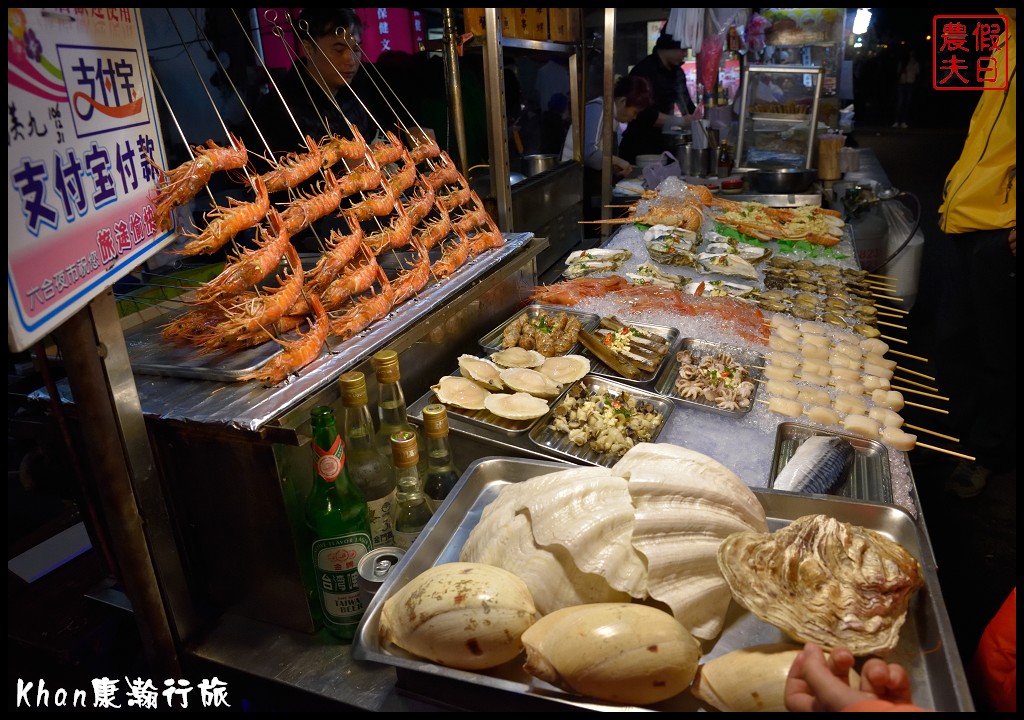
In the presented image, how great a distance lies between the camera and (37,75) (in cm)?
111

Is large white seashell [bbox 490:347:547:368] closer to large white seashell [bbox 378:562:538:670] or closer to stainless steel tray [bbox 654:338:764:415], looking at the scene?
stainless steel tray [bbox 654:338:764:415]

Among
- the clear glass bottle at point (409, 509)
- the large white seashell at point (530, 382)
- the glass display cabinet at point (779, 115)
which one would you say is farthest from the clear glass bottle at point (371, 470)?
the glass display cabinet at point (779, 115)

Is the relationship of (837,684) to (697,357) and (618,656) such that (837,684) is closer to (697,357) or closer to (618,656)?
(618,656)

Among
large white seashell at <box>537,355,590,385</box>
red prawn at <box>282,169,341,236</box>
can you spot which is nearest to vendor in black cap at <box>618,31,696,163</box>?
large white seashell at <box>537,355,590,385</box>

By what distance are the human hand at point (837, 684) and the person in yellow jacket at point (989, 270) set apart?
3906 mm

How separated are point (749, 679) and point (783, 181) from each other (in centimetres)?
614

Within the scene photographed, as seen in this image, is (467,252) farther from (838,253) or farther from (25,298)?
(838,253)

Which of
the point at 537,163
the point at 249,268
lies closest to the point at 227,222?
the point at 249,268

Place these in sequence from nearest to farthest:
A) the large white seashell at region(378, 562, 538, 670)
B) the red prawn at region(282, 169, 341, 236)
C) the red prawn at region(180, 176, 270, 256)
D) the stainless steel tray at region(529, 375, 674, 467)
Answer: the large white seashell at region(378, 562, 538, 670), the red prawn at region(180, 176, 270, 256), the stainless steel tray at region(529, 375, 674, 467), the red prawn at region(282, 169, 341, 236)

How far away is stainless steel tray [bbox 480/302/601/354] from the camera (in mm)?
3021

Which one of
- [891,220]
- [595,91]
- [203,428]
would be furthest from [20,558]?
[595,91]

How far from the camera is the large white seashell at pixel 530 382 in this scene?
2.52 metres

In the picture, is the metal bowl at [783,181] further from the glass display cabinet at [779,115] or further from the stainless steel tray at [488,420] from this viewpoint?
the stainless steel tray at [488,420]

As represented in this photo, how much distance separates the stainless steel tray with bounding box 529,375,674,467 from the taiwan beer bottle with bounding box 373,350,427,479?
505mm
